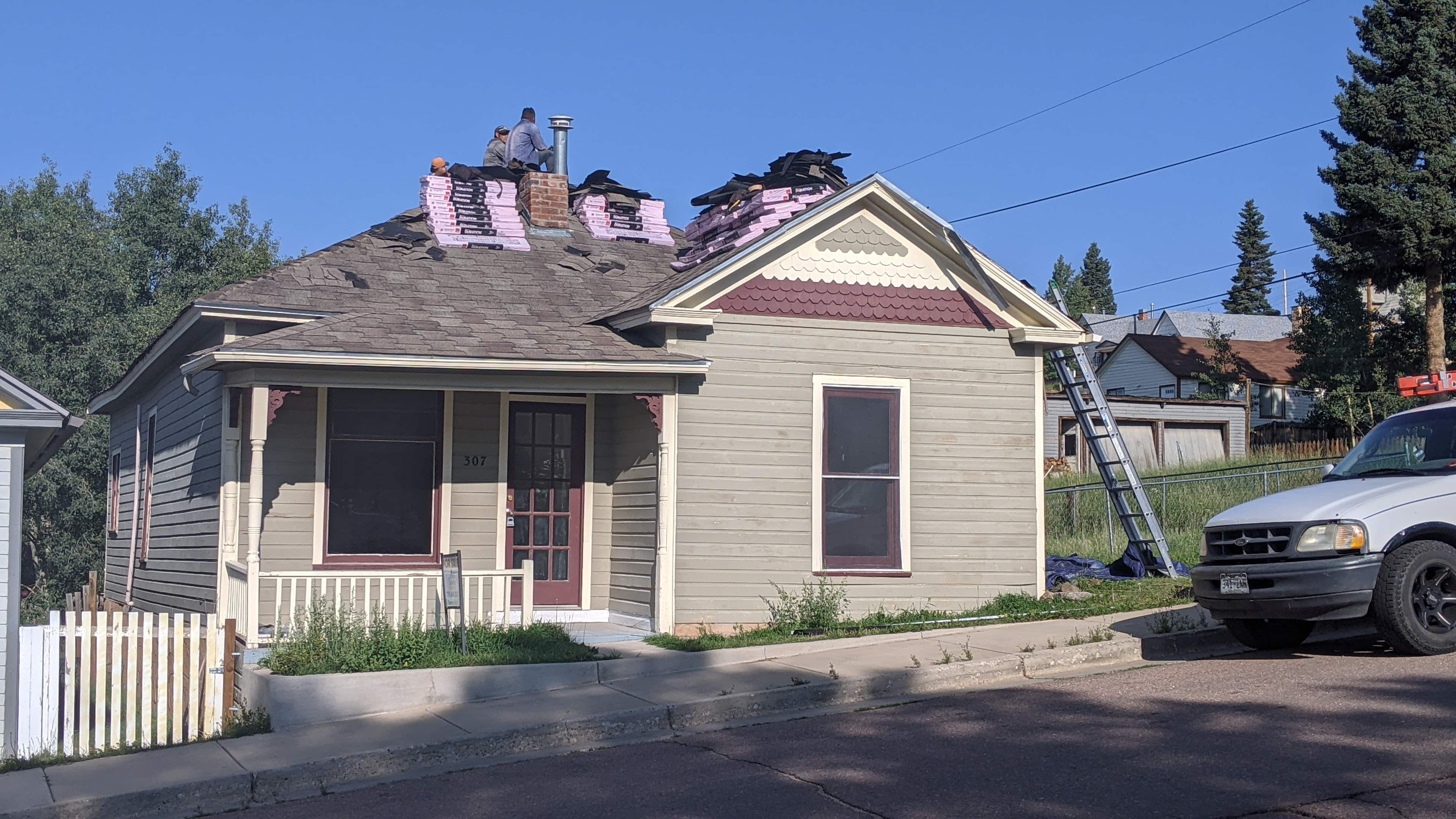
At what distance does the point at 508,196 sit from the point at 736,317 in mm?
4771

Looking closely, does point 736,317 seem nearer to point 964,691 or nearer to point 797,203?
point 797,203

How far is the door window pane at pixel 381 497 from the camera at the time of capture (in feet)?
43.1

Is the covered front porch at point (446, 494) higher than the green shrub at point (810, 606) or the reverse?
higher

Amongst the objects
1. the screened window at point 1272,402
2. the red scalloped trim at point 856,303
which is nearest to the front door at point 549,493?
the red scalloped trim at point 856,303

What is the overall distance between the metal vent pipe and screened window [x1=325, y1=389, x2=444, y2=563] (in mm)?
5250

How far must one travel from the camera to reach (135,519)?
58.7ft

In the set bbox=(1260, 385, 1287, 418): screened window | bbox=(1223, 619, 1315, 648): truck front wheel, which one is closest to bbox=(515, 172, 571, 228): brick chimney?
bbox=(1223, 619, 1315, 648): truck front wheel

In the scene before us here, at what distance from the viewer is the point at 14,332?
1462 inches

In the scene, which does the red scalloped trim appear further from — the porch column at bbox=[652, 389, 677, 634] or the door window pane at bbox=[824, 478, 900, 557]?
the door window pane at bbox=[824, 478, 900, 557]

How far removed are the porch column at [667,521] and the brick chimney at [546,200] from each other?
15.5ft

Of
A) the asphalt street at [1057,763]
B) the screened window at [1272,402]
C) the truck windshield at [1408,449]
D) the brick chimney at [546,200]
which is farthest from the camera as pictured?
the screened window at [1272,402]

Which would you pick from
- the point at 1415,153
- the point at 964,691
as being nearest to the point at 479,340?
the point at 964,691

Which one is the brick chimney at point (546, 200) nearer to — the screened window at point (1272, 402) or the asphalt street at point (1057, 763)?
the asphalt street at point (1057, 763)

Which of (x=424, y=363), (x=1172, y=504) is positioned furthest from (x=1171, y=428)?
(x=424, y=363)
